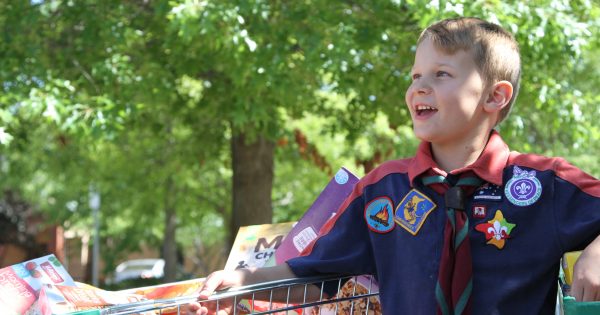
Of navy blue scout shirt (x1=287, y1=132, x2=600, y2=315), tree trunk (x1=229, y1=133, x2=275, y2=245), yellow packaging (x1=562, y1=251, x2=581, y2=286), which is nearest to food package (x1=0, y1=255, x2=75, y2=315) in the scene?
navy blue scout shirt (x1=287, y1=132, x2=600, y2=315)

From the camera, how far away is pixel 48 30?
29.1 ft

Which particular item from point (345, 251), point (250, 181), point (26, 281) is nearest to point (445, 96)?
point (345, 251)

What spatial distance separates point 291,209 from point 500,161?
635 inches

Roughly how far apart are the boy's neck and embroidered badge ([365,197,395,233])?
0.19m

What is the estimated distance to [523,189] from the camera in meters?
2.43

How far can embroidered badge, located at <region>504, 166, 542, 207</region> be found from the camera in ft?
7.89

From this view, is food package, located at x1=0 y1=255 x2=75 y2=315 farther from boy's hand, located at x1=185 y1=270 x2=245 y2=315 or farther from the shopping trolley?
boy's hand, located at x1=185 y1=270 x2=245 y2=315

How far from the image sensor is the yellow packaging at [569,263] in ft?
7.86

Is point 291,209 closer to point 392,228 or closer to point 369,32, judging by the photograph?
point 369,32

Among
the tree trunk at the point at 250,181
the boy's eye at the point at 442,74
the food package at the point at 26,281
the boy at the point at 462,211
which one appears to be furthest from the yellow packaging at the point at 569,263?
the tree trunk at the point at 250,181

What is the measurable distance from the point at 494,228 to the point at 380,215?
350mm

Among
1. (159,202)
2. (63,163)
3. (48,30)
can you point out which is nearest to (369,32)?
(48,30)

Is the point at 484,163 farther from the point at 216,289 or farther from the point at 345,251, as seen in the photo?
the point at 216,289

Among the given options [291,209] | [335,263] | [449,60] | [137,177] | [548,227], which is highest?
[449,60]
